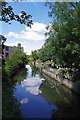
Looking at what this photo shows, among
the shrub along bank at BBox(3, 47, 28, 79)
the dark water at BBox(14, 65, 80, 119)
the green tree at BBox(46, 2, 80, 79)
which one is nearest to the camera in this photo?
the dark water at BBox(14, 65, 80, 119)

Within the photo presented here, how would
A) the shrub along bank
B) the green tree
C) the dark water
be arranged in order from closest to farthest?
the dark water < the green tree < the shrub along bank

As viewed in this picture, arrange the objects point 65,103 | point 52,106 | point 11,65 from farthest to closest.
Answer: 1. point 11,65
2. point 65,103
3. point 52,106

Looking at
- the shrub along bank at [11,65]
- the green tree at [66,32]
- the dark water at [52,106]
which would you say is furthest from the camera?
the shrub along bank at [11,65]

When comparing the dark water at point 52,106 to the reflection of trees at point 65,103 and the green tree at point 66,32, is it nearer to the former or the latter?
the reflection of trees at point 65,103

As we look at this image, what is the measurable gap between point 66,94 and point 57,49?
4559mm

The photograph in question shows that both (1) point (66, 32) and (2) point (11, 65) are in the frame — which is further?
(2) point (11, 65)

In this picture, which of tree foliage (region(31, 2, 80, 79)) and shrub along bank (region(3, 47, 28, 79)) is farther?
shrub along bank (region(3, 47, 28, 79))

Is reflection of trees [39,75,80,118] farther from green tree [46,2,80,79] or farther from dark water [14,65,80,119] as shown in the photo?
green tree [46,2,80,79]

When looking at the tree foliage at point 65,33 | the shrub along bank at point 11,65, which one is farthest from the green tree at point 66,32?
the shrub along bank at point 11,65

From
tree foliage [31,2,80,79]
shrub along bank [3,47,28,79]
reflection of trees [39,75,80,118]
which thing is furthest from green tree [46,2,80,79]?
shrub along bank [3,47,28,79]

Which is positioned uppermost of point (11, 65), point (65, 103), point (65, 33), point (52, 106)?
point (11, 65)

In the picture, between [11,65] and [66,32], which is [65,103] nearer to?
[66,32]

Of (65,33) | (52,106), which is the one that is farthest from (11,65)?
(52,106)

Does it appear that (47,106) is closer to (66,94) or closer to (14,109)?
(66,94)
